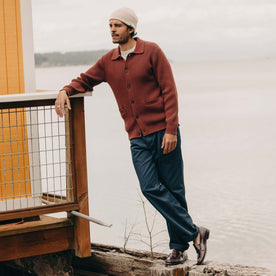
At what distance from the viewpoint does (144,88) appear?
5.01 m

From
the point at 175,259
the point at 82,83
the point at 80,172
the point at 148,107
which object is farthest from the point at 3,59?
the point at 175,259

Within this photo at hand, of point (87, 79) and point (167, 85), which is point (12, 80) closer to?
point (87, 79)

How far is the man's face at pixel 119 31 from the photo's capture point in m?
4.96

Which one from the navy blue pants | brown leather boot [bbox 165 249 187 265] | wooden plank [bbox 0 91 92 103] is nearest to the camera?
the navy blue pants

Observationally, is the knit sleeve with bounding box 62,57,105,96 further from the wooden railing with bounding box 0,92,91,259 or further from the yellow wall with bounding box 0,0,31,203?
the yellow wall with bounding box 0,0,31,203

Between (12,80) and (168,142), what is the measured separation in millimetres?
1723

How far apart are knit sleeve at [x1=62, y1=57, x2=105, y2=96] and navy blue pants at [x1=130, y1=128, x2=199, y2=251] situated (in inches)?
21.1

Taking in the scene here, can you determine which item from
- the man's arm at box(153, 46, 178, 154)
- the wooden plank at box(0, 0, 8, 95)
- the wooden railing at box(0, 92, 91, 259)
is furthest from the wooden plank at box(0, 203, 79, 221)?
the wooden plank at box(0, 0, 8, 95)

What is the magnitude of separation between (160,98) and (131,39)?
46 centimetres

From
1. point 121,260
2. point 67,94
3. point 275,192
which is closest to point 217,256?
point 275,192

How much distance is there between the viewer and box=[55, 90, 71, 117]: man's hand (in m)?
5.15

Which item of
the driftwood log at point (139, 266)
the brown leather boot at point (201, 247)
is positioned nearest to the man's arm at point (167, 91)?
the brown leather boot at point (201, 247)

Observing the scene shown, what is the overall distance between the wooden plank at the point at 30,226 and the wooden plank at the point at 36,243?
35mm

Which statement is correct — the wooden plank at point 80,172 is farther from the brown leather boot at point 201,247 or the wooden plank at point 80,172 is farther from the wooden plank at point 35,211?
the brown leather boot at point 201,247
